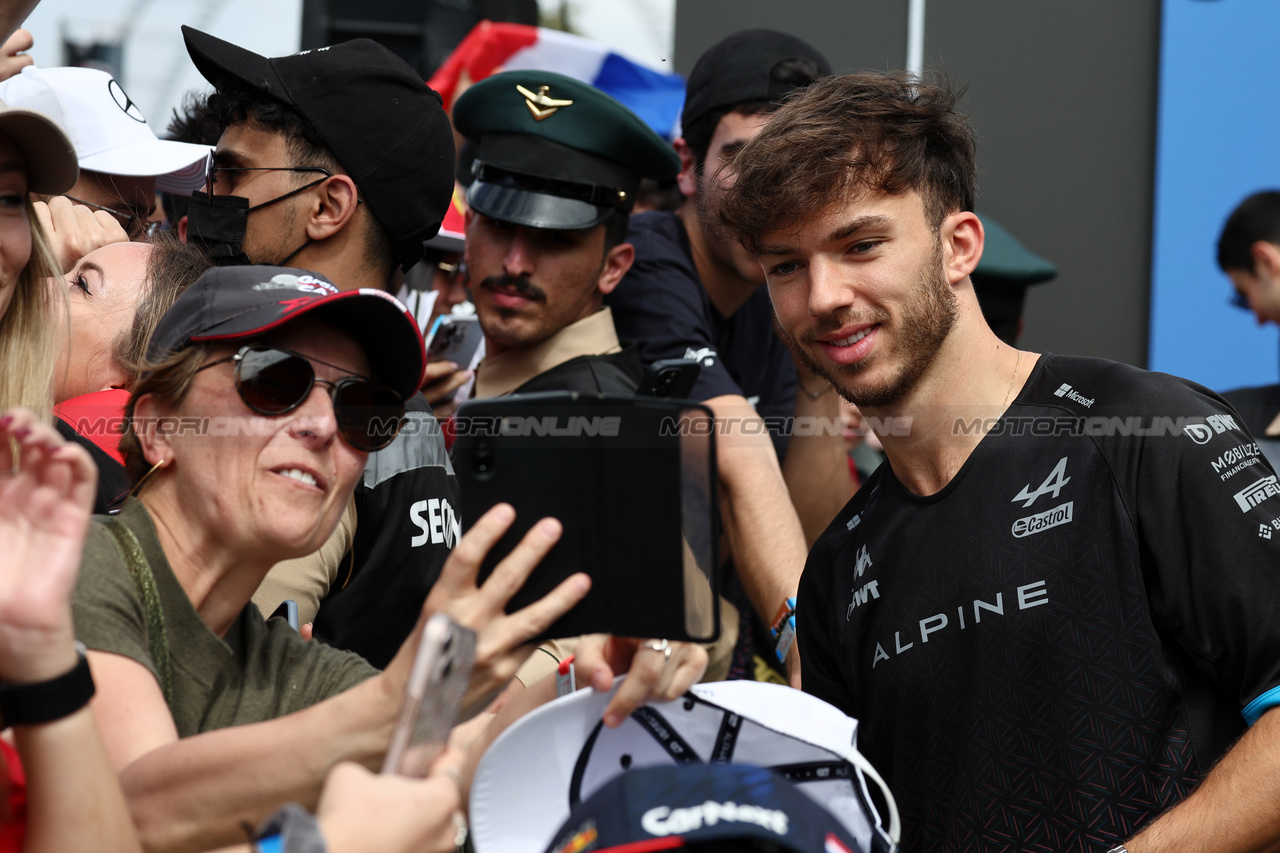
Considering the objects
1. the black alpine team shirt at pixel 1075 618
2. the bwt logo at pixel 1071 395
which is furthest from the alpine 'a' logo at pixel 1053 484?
the bwt logo at pixel 1071 395

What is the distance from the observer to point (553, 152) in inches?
138

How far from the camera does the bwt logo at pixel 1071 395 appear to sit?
92.6 inches

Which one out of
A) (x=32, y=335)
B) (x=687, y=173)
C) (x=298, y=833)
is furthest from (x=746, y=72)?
(x=298, y=833)

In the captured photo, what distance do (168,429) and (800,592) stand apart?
4.96 ft

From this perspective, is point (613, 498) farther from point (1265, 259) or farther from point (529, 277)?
point (1265, 259)

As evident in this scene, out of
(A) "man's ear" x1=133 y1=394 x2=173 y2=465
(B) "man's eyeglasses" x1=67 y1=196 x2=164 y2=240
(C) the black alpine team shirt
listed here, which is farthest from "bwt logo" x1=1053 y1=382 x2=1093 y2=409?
(B) "man's eyeglasses" x1=67 y1=196 x2=164 y2=240

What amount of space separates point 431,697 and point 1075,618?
1435mm

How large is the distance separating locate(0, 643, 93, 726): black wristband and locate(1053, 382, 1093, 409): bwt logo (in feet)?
6.19

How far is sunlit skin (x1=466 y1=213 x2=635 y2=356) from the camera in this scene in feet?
11.4

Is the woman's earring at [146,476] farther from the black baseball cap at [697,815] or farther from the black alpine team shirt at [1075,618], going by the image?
the black alpine team shirt at [1075,618]

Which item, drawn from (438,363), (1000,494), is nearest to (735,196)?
(1000,494)

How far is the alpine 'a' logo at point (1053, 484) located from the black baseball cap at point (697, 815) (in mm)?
1166

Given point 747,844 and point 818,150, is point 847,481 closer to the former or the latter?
point 818,150

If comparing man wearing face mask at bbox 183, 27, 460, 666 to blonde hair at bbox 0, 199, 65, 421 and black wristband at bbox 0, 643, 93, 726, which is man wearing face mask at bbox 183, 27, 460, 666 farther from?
black wristband at bbox 0, 643, 93, 726
